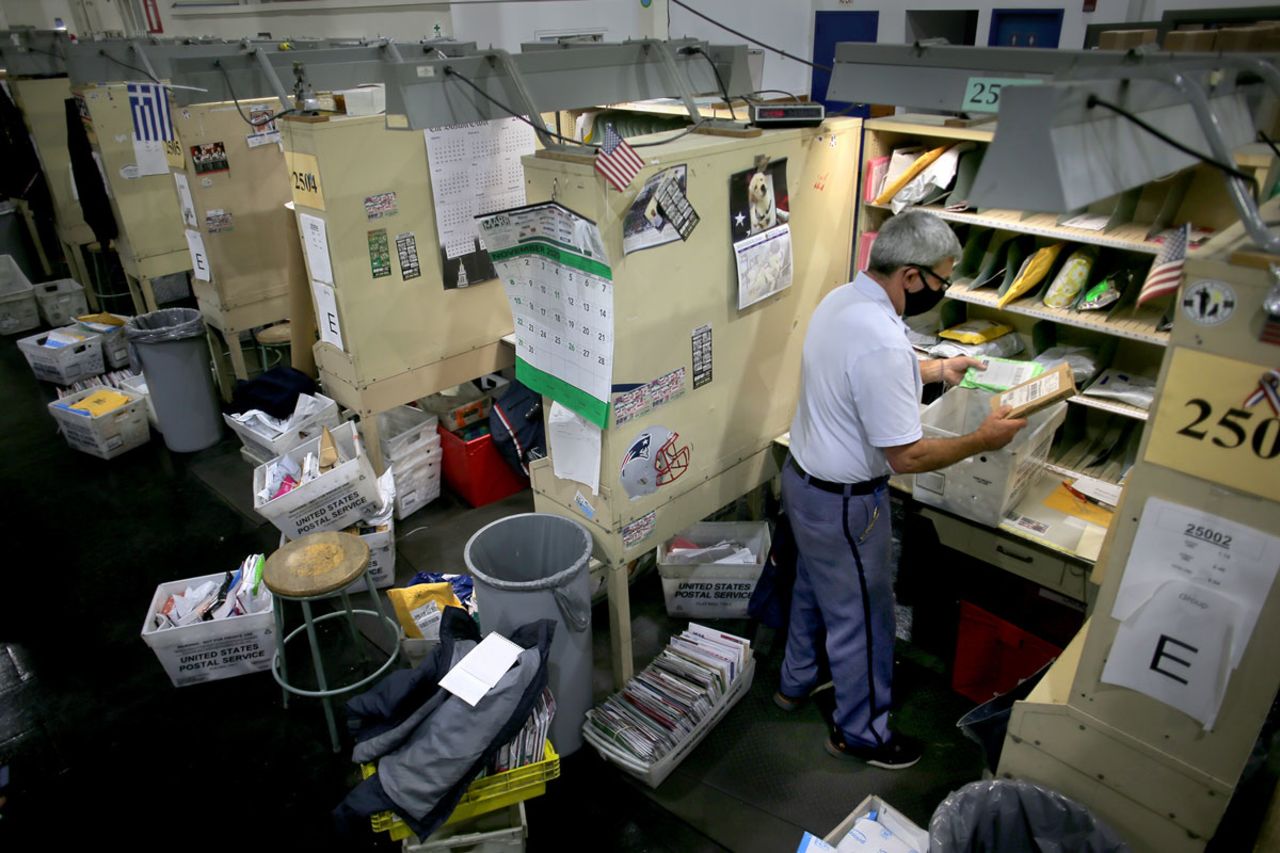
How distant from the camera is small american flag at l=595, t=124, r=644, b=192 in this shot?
1921mm

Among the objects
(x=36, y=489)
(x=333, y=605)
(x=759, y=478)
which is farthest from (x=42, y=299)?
(x=759, y=478)

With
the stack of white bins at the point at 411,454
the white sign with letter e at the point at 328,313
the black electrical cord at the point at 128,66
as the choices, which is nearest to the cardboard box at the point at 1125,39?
the white sign with letter e at the point at 328,313

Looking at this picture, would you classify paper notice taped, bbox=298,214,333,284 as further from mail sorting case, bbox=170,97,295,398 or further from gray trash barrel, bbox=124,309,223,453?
gray trash barrel, bbox=124,309,223,453

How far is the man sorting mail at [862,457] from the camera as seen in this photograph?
2.07 metres

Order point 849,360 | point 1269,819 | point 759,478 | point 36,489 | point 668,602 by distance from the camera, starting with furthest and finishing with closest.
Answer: point 36,489 < point 668,602 < point 759,478 < point 849,360 < point 1269,819

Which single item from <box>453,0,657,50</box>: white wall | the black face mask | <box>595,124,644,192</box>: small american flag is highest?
<box>453,0,657,50</box>: white wall

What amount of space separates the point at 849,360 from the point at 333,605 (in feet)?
8.14

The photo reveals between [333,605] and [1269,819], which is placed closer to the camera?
[1269,819]

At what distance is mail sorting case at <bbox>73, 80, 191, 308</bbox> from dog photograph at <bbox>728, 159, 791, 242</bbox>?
399cm

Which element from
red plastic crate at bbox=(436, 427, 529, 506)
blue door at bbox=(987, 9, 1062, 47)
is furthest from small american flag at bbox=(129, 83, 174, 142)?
blue door at bbox=(987, 9, 1062, 47)

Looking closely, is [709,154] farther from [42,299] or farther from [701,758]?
[42,299]

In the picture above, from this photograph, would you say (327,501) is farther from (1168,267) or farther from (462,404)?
(1168,267)

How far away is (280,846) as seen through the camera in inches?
94.4

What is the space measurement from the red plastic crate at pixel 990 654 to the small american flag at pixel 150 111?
4.12m
